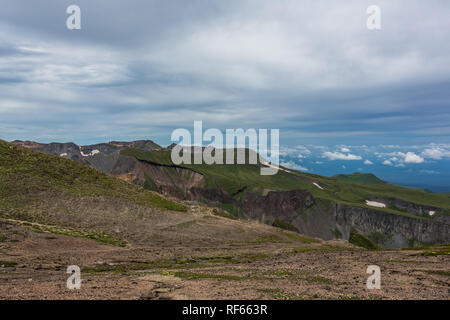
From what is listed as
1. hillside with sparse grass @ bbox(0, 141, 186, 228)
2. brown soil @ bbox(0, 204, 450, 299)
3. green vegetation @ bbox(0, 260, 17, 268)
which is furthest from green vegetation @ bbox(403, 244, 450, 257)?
hillside with sparse grass @ bbox(0, 141, 186, 228)

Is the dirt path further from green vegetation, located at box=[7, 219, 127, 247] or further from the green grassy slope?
the green grassy slope

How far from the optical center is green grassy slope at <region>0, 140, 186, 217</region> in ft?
246

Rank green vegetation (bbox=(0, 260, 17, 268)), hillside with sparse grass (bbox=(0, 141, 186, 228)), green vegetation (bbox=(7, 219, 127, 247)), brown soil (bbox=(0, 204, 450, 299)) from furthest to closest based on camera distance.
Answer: hillside with sparse grass (bbox=(0, 141, 186, 228)) < green vegetation (bbox=(7, 219, 127, 247)) < green vegetation (bbox=(0, 260, 17, 268)) < brown soil (bbox=(0, 204, 450, 299))

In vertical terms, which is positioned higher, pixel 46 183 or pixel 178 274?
pixel 46 183

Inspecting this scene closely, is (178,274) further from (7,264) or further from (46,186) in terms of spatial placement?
(46,186)

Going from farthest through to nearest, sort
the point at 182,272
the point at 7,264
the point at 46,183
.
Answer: the point at 46,183, the point at 7,264, the point at 182,272

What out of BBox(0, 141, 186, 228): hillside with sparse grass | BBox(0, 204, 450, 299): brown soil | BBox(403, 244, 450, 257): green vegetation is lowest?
BBox(403, 244, 450, 257): green vegetation

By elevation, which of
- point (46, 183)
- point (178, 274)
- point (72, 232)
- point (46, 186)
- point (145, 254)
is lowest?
point (145, 254)

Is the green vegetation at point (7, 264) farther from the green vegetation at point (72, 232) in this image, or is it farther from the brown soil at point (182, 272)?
the green vegetation at point (72, 232)

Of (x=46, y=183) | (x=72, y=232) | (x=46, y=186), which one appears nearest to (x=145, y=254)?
(x=72, y=232)

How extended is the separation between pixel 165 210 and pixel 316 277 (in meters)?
73.0

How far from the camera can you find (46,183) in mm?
87188
